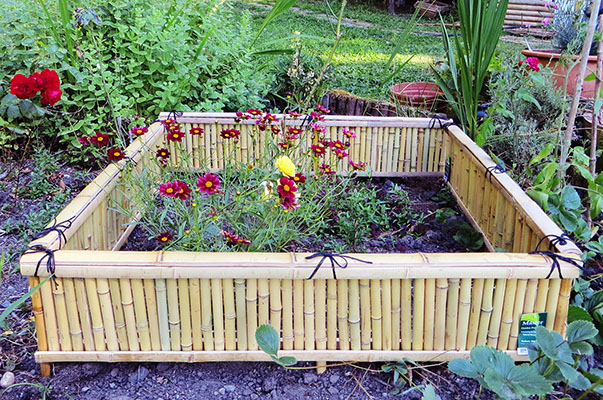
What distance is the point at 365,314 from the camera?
148 cm

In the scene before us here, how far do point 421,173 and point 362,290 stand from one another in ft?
4.91

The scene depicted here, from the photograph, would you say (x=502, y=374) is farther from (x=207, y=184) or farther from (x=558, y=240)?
(x=207, y=184)

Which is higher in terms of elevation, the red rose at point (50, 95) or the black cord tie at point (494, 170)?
the red rose at point (50, 95)

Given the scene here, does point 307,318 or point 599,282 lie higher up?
point 307,318

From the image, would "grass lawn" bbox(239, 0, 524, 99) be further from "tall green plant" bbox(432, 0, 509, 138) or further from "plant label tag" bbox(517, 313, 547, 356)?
"plant label tag" bbox(517, 313, 547, 356)

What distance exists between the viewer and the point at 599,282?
1.96 m

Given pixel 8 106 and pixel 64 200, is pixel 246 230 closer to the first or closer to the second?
→ pixel 64 200

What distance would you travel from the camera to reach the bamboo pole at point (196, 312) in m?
1.42

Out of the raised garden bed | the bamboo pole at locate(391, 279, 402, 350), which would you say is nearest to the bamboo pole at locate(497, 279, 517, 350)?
the raised garden bed

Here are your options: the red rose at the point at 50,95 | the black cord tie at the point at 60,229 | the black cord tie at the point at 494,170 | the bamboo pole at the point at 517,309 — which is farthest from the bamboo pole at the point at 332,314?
the red rose at the point at 50,95

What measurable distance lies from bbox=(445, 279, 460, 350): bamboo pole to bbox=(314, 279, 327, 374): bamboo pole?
0.33 meters

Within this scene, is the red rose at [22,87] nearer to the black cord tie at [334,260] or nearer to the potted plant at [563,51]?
the black cord tie at [334,260]

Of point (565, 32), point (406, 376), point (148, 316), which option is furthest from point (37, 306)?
point (565, 32)

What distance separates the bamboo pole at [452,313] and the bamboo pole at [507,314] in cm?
13
